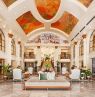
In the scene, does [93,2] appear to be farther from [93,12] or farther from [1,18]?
[1,18]

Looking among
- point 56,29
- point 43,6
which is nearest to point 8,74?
point 43,6

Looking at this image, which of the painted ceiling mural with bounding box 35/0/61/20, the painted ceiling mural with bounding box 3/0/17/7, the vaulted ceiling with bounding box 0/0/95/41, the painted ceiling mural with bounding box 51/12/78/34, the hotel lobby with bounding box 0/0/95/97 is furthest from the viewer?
the painted ceiling mural with bounding box 51/12/78/34

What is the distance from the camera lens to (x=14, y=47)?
28.7 metres

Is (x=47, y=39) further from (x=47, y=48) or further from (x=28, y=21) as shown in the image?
(x=28, y=21)

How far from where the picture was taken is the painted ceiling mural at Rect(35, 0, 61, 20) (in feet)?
70.7

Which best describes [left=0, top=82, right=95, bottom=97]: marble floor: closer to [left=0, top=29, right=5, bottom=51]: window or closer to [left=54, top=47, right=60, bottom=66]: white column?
[left=0, top=29, right=5, bottom=51]: window

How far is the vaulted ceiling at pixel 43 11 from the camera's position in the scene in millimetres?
18078

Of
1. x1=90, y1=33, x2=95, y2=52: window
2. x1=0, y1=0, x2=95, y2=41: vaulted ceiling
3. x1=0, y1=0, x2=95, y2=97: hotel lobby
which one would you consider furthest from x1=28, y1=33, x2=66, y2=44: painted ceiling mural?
x1=90, y1=33, x2=95, y2=52: window

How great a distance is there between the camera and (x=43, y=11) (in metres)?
24.2

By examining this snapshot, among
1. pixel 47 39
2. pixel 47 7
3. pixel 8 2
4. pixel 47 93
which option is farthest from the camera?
pixel 47 39

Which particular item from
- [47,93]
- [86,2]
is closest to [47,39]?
[86,2]

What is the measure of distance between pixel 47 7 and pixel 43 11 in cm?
94

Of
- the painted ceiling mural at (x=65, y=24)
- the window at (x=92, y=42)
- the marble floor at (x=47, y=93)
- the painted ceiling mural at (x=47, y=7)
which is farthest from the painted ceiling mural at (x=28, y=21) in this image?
the marble floor at (x=47, y=93)

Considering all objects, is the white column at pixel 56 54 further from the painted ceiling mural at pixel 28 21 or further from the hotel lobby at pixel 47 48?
the painted ceiling mural at pixel 28 21
